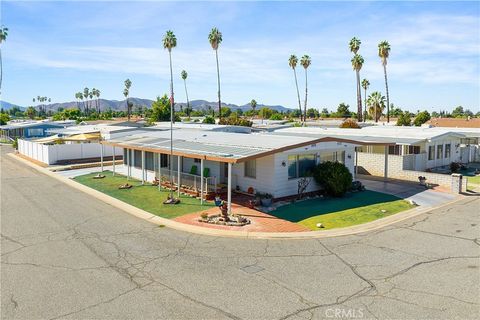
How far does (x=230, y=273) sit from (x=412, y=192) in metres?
16.8

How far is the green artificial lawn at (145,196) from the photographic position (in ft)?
64.0

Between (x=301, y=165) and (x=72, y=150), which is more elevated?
(x=301, y=165)

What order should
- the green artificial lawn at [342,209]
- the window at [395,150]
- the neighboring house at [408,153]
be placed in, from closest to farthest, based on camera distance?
the green artificial lawn at [342,209]
the neighboring house at [408,153]
the window at [395,150]

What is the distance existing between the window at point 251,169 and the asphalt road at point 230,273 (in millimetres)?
7097

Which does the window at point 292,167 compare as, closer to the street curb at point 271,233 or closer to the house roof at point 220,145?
the house roof at point 220,145

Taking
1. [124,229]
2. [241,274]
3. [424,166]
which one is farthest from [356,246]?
[424,166]

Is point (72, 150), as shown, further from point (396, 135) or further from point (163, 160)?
point (396, 135)

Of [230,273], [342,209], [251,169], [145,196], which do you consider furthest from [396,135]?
[230,273]

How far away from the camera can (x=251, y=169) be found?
72.9ft

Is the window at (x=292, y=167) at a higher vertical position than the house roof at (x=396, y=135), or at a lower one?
lower

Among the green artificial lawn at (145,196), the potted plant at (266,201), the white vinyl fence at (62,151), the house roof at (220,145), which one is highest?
the house roof at (220,145)

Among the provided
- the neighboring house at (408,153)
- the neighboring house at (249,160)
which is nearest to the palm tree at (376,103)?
the neighboring house at (408,153)

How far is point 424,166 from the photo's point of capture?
104ft

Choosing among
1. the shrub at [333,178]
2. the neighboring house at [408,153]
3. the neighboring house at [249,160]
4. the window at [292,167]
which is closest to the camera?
the neighboring house at [249,160]
